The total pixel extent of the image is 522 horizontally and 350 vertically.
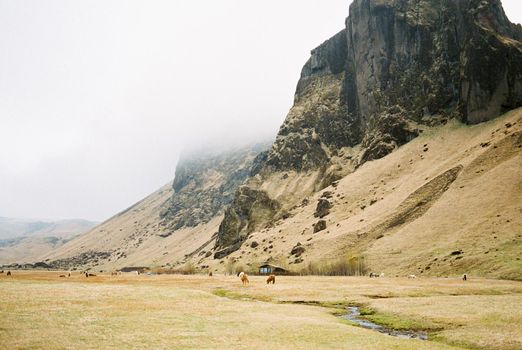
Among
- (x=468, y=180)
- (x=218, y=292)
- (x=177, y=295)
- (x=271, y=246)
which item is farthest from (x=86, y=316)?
(x=271, y=246)

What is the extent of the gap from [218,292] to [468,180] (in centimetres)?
10890

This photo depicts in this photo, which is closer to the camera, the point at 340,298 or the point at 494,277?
the point at 340,298

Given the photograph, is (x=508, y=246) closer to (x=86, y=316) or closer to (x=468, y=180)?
(x=468, y=180)

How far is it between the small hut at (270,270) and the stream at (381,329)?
103m

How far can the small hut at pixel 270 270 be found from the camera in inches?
6097

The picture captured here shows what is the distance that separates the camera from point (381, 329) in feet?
132

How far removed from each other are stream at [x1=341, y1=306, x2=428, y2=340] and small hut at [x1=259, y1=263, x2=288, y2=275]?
338 ft

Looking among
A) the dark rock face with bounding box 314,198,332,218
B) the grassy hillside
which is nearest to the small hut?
the grassy hillside

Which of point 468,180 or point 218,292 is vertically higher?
point 468,180

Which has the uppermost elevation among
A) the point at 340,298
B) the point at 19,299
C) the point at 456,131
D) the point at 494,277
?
the point at 456,131

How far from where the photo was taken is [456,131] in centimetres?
19625

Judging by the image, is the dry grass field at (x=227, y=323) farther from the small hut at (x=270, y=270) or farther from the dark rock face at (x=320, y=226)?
the dark rock face at (x=320, y=226)

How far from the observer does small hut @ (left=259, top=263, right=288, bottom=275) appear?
508 ft

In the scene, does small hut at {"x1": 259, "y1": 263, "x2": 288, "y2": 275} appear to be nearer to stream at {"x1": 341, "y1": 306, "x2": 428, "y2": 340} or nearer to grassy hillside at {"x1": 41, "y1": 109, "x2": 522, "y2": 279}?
grassy hillside at {"x1": 41, "y1": 109, "x2": 522, "y2": 279}
